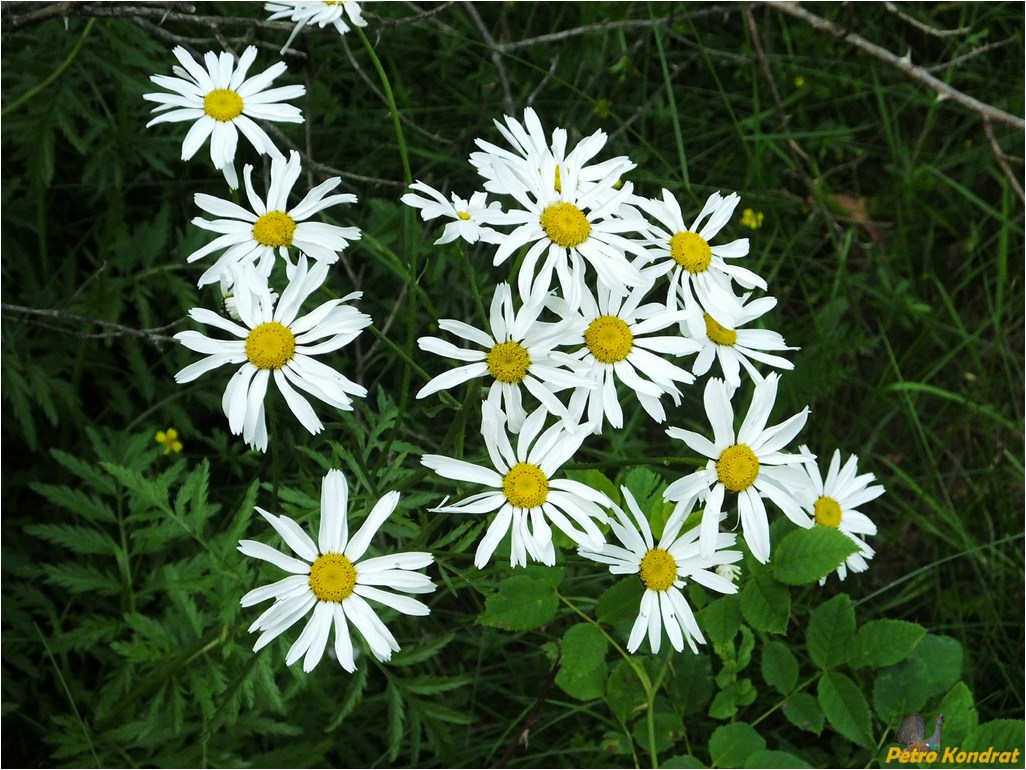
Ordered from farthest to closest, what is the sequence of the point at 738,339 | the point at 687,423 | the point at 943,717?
the point at 687,423
the point at 943,717
the point at 738,339

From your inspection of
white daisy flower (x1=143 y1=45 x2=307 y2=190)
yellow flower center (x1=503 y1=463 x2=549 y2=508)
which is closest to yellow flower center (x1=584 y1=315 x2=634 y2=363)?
yellow flower center (x1=503 y1=463 x2=549 y2=508)

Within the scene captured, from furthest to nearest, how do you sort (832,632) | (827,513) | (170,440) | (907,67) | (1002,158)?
(907,67), (1002,158), (170,440), (827,513), (832,632)

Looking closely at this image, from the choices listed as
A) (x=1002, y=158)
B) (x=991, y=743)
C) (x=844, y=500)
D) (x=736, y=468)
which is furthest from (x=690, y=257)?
(x=1002, y=158)

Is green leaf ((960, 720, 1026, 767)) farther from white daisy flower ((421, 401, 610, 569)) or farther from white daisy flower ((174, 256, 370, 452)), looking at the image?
white daisy flower ((174, 256, 370, 452))

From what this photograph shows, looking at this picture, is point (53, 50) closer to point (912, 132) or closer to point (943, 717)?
point (943, 717)

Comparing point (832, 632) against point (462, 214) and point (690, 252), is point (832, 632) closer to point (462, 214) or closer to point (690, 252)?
point (690, 252)

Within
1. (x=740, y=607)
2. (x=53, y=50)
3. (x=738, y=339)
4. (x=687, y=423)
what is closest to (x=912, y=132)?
(x=687, y=423)
